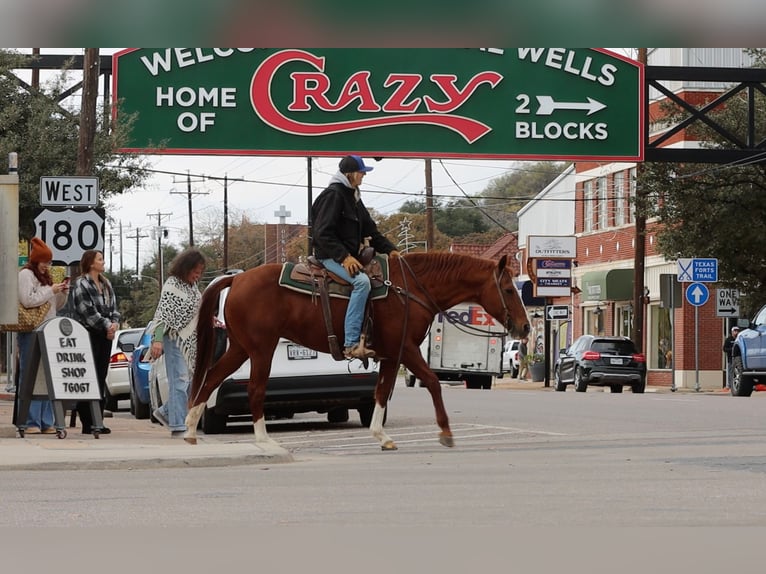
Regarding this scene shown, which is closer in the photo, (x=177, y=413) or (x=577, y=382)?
(x=177, y=413)

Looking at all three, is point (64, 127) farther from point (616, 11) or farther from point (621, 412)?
point (616, 11)

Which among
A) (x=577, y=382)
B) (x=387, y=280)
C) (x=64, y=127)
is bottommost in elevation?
(x=577, y=382)

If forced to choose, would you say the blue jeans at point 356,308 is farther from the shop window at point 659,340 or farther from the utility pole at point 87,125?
the shop window at point 659,340

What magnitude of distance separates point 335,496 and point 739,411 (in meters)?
13.0

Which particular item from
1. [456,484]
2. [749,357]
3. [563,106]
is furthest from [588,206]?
[456,484]

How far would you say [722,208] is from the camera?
39.4m

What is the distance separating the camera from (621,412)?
20859mm

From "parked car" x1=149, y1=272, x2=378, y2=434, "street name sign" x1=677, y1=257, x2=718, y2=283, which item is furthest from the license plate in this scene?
"street name sign" x1=677, y1=257, x2=718, y2=283

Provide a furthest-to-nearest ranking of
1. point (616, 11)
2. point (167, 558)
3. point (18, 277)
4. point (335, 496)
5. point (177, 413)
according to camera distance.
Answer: point (177, 413), point (18, 277), point (335, 496), point (167, 558), point (616, 11)

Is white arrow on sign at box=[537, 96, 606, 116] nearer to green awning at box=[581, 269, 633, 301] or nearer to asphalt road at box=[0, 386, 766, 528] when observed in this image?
asphalt road at box=[0, 386, 766, 528]

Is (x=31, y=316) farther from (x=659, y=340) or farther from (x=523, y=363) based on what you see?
(x=523, y=363)

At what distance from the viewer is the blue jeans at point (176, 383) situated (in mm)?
14969

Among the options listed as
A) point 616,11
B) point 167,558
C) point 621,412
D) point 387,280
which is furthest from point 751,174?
point 616,11

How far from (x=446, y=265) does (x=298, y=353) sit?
3972 mm
